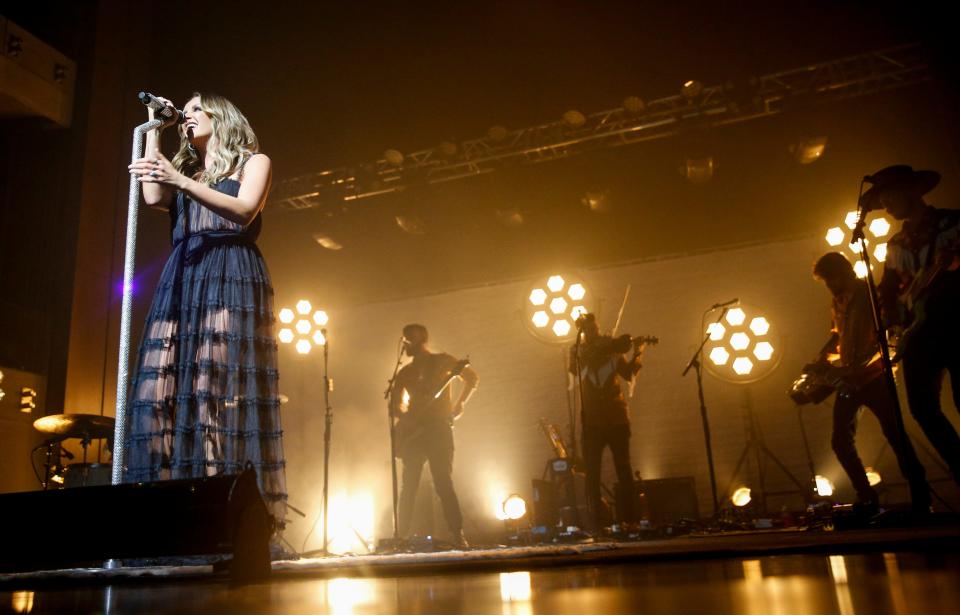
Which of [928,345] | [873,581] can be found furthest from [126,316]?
[928,345]

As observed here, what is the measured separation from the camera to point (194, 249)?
2512mm

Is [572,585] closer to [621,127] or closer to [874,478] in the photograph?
[621,127]

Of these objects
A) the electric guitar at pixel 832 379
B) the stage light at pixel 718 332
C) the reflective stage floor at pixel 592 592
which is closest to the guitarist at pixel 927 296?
the electric guitar at pixel 832 379

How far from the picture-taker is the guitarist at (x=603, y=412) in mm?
6148

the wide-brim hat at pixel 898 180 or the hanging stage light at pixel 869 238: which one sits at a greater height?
the hanging stage light at pixel 869 238

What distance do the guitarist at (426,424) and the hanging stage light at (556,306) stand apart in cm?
219

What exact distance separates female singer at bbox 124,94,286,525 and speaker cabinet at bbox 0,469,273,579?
0.34 metres

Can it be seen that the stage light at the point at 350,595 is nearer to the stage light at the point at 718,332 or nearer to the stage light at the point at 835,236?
the stage light at the point at 718,332

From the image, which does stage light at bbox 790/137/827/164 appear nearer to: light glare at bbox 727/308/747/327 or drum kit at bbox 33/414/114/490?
light glare at bbox 727/308/747/327

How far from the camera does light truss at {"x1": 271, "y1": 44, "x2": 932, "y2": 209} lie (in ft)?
21.5

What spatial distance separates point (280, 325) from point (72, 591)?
7.91 metres

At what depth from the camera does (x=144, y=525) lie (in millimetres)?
1908

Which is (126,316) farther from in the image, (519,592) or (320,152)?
(320,152)

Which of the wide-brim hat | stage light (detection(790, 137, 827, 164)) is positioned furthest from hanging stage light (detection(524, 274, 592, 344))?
the wide-brim hat
